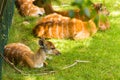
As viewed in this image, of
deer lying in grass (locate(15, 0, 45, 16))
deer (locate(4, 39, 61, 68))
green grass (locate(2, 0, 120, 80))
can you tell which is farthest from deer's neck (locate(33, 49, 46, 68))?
deer lying in grass (locate(15, 0, 45, 16))

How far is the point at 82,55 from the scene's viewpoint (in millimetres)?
6738

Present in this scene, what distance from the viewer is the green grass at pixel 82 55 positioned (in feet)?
19.0

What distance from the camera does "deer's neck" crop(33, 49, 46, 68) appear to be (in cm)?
595

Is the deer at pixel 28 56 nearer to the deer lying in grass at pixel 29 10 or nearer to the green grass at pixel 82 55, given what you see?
the green grass at pixel 82 55

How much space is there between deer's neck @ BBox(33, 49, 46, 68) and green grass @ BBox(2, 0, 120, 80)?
4.2 inches

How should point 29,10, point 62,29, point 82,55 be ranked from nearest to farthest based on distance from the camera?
point 82,55, point 62,29, point 29,10

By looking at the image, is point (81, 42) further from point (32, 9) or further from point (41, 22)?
point (32, 9)

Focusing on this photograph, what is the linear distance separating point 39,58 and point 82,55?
1054mm

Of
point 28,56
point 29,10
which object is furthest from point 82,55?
point 29,10

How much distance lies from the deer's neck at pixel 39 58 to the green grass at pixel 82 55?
11 cm

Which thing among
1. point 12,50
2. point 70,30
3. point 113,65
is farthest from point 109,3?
point 12,50

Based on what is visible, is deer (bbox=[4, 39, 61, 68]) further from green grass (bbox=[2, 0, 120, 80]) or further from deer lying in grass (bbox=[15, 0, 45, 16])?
deer lying in grass (bbox=[15, 0, 45, 16])

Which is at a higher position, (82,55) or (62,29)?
(62,29)

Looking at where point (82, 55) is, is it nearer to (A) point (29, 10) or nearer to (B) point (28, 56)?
(B) point (28, 56)
